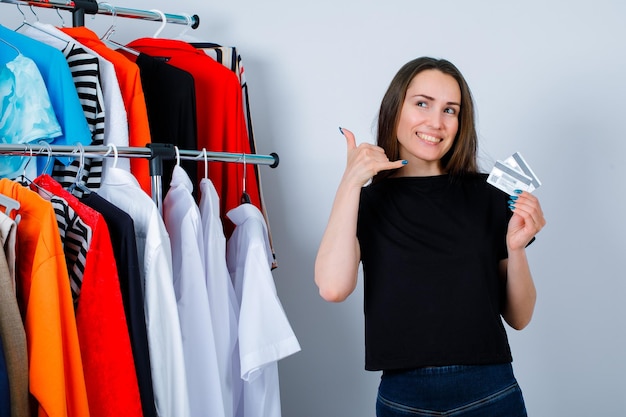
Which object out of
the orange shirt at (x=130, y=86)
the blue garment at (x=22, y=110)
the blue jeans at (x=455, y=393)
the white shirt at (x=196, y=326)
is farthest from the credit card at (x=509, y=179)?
the blue garment at (x=22, y=110)

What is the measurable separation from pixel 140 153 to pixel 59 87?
0.26 m

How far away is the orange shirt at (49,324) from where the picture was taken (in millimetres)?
1195

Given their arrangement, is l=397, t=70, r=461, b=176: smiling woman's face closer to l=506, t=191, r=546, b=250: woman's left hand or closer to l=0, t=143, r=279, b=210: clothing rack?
l=506, t=191, r=546, b=250: woman's left hand

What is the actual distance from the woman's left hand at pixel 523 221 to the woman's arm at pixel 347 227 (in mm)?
260

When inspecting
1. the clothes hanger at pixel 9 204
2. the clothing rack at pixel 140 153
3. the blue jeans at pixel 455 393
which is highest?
the clothing rack at pixel 140 153

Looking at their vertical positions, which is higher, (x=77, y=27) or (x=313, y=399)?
(x=77, y=27)

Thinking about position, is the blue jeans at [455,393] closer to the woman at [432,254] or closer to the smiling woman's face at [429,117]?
the woman at [432,254]

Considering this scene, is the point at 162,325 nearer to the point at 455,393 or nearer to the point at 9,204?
the point at 9,204

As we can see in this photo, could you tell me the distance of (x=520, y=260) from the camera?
1564 mm

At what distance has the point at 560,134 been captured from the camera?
2467 mm

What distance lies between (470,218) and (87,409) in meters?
0.86

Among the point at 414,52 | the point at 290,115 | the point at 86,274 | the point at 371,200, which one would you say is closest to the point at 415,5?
the point at 414,52

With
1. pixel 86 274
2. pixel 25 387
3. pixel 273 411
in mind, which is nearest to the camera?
pixel 25 387

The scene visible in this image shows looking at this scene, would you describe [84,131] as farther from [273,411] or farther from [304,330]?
[304,330]
